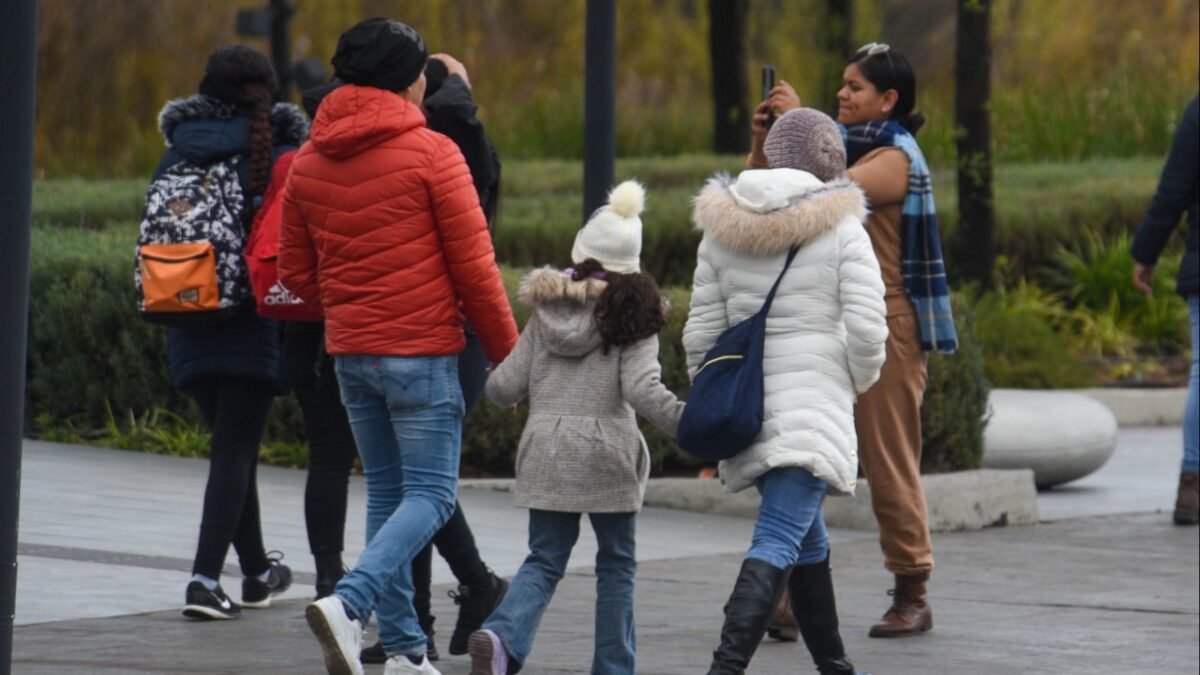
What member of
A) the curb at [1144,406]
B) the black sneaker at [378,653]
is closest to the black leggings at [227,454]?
the black sneaker at [378,653]

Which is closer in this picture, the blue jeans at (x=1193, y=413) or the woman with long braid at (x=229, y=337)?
the woman with long braid at (x=229, y=337)

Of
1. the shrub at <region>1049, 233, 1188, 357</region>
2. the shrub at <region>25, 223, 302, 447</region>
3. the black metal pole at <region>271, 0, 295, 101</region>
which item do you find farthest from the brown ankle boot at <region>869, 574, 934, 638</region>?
the black metal pole at <region>271, 0, 295, 101</region>

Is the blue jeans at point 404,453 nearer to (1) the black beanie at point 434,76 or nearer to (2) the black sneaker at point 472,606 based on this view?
(2) the black sneaker at point 472,606

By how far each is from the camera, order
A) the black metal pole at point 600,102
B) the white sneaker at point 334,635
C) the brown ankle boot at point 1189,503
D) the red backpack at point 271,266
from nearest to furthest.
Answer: the white sneaker at point 334,635 → the red backpack at point 271,266 → the black metal pole at point 600,102 → the brown ankle boot at point 1189,503

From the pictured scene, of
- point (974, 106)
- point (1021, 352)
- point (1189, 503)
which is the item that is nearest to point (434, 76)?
point (1189, 503)

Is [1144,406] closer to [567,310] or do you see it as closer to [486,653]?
[567,310]

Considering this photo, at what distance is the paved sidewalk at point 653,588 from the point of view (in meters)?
6.36

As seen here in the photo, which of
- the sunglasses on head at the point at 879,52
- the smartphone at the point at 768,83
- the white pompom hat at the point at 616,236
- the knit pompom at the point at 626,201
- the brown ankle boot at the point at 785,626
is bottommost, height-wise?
the brown ankle boot at the point at 785,626

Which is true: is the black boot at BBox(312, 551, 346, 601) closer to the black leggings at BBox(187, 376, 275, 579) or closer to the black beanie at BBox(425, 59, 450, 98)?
the black leggings at BBox(187, 376, 275, 579)

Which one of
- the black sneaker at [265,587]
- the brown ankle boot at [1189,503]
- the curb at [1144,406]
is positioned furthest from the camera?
the curb at [1144,406]

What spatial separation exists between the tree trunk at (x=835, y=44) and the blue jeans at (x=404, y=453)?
38.9 feet

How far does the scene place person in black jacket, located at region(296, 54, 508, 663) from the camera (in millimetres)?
6219

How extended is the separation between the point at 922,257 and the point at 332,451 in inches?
76.6

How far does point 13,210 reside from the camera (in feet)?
14.6
